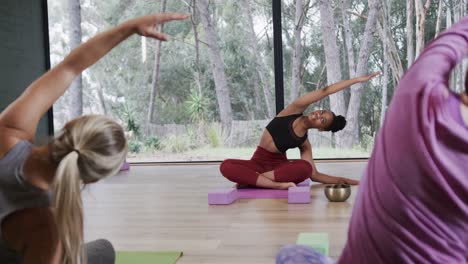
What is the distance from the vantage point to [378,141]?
0.75 meters

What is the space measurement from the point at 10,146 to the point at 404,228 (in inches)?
38.2

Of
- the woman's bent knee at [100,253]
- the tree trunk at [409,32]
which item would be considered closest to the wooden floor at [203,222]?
the woman's bent knee at [100,253]

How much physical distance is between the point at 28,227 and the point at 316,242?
1125 mm

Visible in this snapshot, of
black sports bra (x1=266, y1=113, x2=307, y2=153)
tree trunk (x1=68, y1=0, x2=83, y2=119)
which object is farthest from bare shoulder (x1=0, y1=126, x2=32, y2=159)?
tree trunk (x1=68, y1=0, x2=83, y2=119)

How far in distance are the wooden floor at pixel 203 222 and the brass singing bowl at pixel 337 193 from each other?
0.05 metres

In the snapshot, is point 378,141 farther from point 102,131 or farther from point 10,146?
point 10,146

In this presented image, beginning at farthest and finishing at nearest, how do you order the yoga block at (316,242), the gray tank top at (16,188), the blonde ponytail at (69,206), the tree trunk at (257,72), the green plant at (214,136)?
the green plant at (214,136) → the tree trunk at (257,72) → the yoga block at (316,242) → the gray tank top at (16,188) → the blonde ponytail at (69,206)

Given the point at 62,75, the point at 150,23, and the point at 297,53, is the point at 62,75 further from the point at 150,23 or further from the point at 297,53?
the point at 297,53

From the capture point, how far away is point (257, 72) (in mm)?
6086

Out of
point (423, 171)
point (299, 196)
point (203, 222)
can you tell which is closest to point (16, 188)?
point (423, 171)

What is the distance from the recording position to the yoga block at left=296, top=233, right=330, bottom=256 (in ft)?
6.35

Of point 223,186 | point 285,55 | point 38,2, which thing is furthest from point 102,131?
point 38,2

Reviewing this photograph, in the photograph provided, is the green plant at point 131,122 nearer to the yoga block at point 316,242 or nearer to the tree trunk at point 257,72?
the tree trunk at point 257,72

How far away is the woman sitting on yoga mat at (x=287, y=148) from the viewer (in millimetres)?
3641
